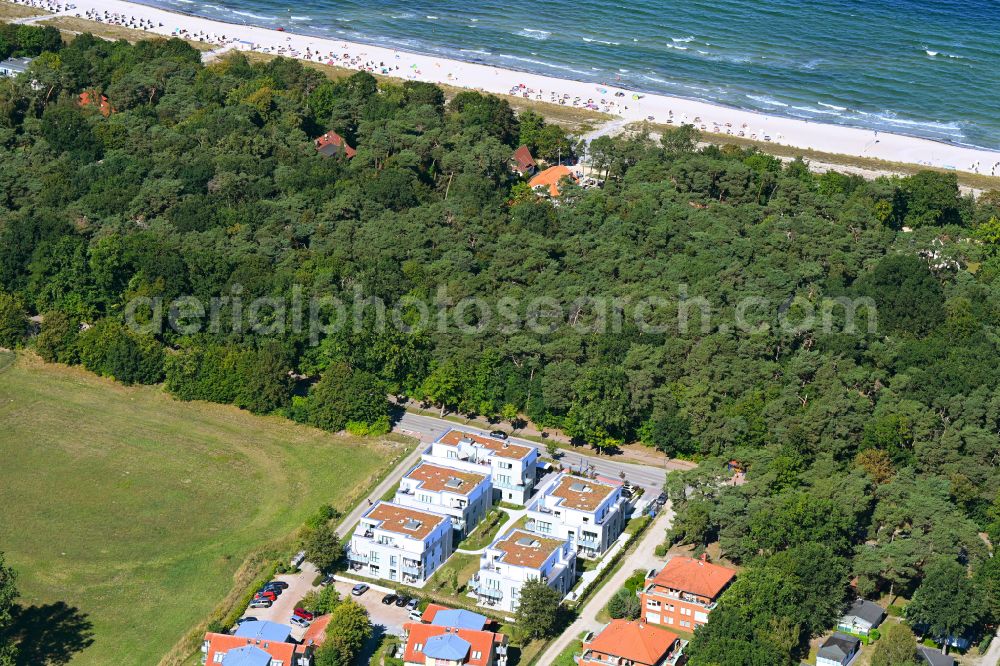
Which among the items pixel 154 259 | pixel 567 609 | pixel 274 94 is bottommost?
pixel 567 609

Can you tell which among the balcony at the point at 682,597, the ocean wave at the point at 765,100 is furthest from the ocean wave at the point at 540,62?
the balcony at the point at 682,597

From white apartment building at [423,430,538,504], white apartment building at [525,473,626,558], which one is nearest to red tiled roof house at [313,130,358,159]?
white apartment building at [423,430,538,504]

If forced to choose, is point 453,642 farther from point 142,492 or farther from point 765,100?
point 765,100

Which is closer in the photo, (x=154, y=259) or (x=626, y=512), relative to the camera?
(x=626, y=512)

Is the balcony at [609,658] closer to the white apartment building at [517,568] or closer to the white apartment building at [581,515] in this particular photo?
the white apartment building at [517,568]

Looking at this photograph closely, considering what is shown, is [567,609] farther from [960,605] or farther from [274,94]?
[274,94]

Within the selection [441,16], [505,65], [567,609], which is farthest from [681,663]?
[441,16]

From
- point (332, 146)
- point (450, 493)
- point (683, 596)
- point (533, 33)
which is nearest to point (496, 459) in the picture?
point (450, 493)
